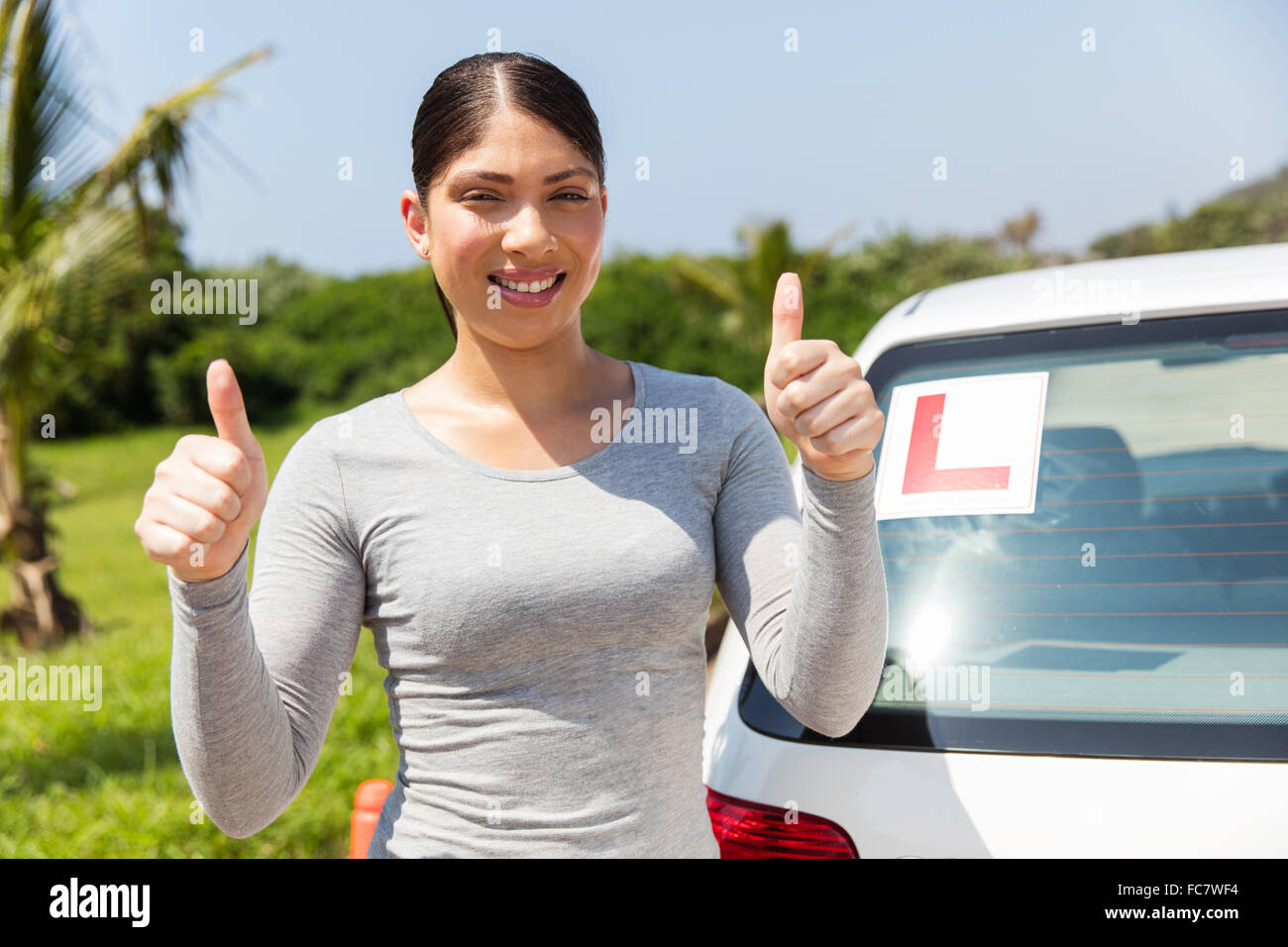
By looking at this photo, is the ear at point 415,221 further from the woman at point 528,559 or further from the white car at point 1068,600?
the white car at point 1068,600

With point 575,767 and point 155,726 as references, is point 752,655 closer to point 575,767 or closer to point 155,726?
point 575,767

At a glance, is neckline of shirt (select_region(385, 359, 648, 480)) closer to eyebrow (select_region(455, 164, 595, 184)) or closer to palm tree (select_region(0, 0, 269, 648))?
eyebrow (select_region(455, 164, 595, 184))

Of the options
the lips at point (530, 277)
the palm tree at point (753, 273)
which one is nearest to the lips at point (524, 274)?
the lips at point (530, 277)

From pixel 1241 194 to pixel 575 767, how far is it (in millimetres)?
23670

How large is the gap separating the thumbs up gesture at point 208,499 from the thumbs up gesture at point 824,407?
1.90 feet

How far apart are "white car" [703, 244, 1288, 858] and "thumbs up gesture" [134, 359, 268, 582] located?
2.77 ft

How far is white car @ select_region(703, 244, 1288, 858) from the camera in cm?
146

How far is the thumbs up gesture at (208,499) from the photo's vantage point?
117 centimetres

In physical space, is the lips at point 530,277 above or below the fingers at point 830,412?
above

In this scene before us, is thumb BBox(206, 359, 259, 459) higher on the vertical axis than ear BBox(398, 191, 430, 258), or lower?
lower

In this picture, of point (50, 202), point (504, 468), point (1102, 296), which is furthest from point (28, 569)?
point (1102, 296)

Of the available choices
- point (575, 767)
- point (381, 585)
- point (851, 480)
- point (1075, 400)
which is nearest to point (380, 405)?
point (381, 585)

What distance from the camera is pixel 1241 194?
2133cm

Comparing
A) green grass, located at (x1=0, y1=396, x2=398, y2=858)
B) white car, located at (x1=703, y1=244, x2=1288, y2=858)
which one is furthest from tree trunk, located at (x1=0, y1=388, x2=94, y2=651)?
white car, located at (x1=703, y1=244, x2=1288, y2=858)
